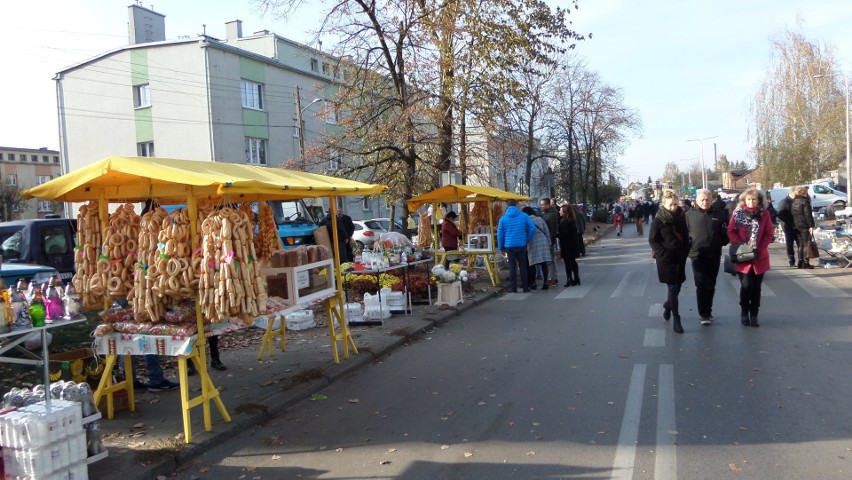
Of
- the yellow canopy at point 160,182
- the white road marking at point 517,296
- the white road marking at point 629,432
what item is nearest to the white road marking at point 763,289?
the white road marking at point 517,296

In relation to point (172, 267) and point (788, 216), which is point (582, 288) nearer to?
point (788, 216)

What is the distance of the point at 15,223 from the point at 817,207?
44584 millimetres

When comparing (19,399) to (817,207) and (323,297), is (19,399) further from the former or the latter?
(817,207)

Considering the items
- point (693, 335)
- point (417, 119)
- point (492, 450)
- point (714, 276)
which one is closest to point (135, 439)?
point (492, 450)

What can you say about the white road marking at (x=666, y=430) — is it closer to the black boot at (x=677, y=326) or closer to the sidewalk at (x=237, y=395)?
the black boot at (x=677, y=326)

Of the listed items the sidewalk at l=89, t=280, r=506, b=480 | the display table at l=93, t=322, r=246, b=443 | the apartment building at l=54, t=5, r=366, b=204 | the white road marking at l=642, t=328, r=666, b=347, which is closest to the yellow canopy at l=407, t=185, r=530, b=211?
the sidewalk at l=89, t=280, r=506, b=480

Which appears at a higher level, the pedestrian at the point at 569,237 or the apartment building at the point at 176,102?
the apartment building at the point at 176,102

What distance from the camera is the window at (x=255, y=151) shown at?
3262cm

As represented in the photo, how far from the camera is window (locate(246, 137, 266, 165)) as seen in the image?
107 feet

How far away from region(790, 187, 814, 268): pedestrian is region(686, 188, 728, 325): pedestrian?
23.0 ft

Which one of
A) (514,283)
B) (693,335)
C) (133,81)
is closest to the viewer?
(693,335)

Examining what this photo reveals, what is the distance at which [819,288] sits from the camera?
39.1 ft

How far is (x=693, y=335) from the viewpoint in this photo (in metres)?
8.30

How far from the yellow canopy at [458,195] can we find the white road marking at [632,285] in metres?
3.29
